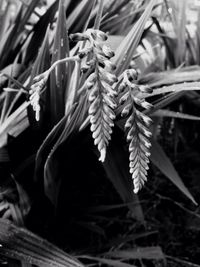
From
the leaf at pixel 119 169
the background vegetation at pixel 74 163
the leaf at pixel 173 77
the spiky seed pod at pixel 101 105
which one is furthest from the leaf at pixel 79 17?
the spiky seed pod at pixel 101 105

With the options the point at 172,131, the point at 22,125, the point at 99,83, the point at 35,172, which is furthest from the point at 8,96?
the point at 172,131

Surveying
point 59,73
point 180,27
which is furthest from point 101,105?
point 180,27

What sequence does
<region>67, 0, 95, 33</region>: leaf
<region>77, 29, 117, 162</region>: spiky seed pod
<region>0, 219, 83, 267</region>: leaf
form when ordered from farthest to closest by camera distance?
<region>67, 0, 95, 33</region>: leaf
<region>0, 219, 83, 267</region>: leaf
<region>77, 29, 117, 162</region>: spiky seed pod

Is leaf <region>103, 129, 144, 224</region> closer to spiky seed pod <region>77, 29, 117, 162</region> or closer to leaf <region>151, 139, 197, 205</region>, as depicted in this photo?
leaf <region>151, 139, 197, 205</region>

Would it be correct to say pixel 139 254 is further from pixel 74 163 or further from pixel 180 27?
pixel 180 27

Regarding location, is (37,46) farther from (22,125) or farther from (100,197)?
(100,197)

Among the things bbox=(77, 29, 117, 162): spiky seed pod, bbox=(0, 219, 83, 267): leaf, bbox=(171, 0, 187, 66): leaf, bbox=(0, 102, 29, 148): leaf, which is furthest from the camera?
bbox=(171, 0, 187, 66): leaf

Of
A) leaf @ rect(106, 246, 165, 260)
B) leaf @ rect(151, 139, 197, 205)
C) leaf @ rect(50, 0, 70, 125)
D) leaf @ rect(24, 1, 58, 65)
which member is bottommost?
leaf @ rect(106, 246, 165, 260)

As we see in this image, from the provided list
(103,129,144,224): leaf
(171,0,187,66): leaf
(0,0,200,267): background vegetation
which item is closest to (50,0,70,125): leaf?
(0,0,200,267): background vegetation
